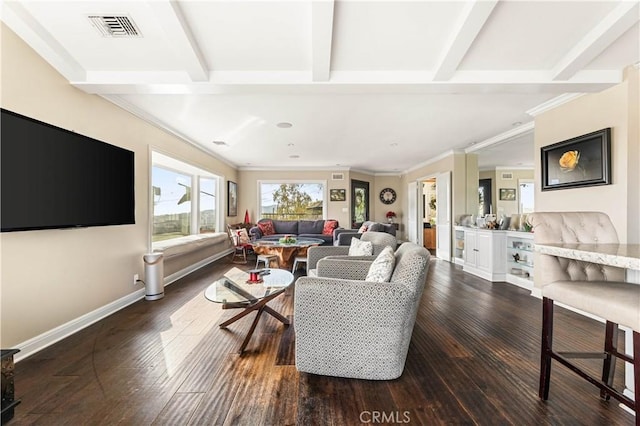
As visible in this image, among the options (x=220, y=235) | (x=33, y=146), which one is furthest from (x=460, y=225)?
(x=33, y=146)

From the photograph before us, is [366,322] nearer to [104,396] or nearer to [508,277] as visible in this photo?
[104,396]

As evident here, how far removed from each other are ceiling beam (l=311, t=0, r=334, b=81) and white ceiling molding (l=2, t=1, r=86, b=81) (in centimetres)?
202

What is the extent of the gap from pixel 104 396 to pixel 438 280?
4.42m

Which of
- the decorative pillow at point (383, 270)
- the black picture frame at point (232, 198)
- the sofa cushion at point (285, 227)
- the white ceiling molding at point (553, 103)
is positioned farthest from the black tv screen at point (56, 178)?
the white ceiling molding at point (553, 103)

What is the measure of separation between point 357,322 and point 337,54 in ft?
7.06

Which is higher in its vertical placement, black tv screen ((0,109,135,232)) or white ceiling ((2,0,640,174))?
white ceiling ((2,0,640,174))

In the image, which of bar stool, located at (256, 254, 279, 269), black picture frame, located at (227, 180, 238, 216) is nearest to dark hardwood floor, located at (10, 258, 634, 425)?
bar stool, located at (256, 254, 279, 269)

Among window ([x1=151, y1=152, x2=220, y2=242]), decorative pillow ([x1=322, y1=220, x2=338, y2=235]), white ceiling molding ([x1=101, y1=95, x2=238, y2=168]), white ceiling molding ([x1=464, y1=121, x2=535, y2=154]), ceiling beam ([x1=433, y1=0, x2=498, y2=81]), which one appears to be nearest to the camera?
ceiling beam ([x1=433, y1=0, x2=498, y2=81])

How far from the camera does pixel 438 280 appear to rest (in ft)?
14.9

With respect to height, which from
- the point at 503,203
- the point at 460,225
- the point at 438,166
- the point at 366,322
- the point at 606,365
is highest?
the point at 438,166

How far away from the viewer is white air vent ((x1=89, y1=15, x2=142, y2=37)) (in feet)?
6.25

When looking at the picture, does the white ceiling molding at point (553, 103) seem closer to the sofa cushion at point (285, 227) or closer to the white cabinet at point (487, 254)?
the white cabinet at point (487, 254)

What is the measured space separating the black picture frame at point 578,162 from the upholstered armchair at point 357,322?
2565 millimetres

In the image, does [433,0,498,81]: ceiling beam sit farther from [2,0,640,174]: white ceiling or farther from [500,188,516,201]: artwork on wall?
[500,188,516,201]: artwork on wall
